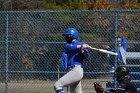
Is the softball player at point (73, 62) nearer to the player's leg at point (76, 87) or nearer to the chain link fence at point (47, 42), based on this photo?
the player's leg at point (76, 87)

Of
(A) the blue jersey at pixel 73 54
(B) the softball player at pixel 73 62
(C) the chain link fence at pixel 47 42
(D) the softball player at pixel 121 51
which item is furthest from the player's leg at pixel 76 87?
(C) the chain link fence at pixel 47 42

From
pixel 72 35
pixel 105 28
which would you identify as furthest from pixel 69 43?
pixel 105 28

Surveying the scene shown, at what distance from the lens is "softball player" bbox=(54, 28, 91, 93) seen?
12188 millimetres

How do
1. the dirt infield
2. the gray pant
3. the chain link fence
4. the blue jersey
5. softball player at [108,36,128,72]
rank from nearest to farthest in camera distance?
1. the gray pant
2. the blue jersey
3. softball player at [108,36,128,72]
4. the chain link fence
5. the dirt infield

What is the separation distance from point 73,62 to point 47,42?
2618 mm

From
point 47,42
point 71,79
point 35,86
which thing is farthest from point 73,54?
point 35,86

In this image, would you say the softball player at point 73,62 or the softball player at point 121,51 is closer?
the softball player at point 73,62

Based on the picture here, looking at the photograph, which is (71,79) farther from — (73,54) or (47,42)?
(47,42)

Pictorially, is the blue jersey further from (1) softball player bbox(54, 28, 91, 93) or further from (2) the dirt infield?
(2) the dirt infield

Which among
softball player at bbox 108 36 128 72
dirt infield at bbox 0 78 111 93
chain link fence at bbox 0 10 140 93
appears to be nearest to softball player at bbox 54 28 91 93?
softball player at bbox 108 36 128 72

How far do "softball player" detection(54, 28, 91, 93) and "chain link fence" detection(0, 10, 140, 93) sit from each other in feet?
8.07

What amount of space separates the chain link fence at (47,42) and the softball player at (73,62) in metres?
2.46

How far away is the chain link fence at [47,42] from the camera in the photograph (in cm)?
1513

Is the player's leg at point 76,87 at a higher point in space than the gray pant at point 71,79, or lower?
lower
